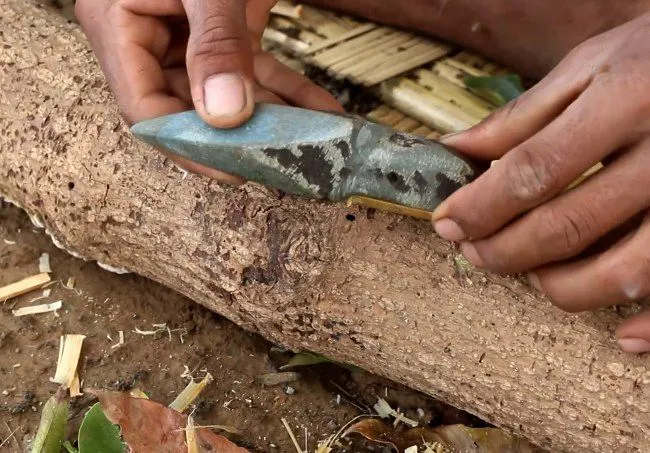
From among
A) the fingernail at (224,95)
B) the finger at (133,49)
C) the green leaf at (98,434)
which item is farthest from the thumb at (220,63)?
the green leaf at (98,434)

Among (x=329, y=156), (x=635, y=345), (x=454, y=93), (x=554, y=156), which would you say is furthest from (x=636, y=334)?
(x=454, y=93)

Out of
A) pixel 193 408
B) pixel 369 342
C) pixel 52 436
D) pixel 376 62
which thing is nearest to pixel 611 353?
pixel 369 342

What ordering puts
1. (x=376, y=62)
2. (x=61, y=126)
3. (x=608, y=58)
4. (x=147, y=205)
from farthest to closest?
(x=376, y=62) → (x=61, y=126) → (x=147, y=205) → (x=608, y=58)

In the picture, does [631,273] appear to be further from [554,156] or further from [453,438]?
[453,438]

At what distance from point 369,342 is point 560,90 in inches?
22.5

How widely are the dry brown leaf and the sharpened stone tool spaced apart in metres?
0.50

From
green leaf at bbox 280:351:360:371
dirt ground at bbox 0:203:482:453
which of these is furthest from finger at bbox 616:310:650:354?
green leaf at bbox 280:351:360:371

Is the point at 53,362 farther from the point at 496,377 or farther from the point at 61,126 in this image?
the point at 496,377

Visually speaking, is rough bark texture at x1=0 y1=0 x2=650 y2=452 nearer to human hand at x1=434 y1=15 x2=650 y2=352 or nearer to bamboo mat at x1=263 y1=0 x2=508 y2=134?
human hand at x1=434 y1=15 x2=650 y2=352

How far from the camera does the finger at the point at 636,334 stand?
3.99 ft

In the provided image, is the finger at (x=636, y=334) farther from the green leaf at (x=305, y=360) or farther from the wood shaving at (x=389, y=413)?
the green leaf at (x=305, y=360)

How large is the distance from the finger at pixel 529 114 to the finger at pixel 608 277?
219 mm

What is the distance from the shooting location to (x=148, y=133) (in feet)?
4.22

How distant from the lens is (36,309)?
1758mm
